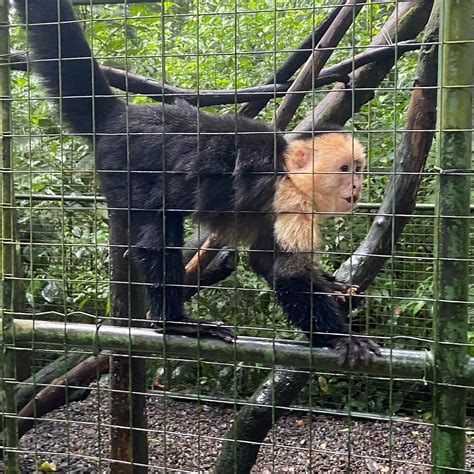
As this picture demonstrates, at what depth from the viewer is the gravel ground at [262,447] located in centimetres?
374

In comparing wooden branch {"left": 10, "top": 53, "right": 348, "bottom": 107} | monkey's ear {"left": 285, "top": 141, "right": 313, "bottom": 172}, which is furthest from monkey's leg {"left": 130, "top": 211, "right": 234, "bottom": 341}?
wooden branch {"left": 10, "top": 53, "right": 348, "bottom": 107}

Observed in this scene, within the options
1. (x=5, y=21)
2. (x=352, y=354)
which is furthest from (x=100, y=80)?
(x=352, y=354)

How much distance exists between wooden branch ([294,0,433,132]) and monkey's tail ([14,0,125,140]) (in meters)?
0.91

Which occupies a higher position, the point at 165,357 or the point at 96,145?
the point at 96,145

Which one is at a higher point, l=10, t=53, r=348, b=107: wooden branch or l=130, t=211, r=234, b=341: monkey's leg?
l=10, t=53, r=348, b=107: wooden branch

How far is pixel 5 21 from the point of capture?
209cm

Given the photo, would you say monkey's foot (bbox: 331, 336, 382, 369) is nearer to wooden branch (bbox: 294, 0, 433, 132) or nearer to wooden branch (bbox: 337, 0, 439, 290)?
wooden branch (bbox: 337, 0, 439, 290)

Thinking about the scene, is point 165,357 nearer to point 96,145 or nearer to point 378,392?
point 96,145

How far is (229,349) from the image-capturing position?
73.9 inches

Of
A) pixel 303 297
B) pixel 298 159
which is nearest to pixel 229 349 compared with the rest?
pixel 303 297

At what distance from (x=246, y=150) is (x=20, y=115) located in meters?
2.63

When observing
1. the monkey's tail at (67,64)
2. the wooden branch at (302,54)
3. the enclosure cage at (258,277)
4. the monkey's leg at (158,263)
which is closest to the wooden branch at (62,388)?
the enclosure cage at (258,277)

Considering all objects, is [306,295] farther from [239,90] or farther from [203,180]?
[239,90]

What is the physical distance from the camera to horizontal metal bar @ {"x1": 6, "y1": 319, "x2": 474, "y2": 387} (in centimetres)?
168
